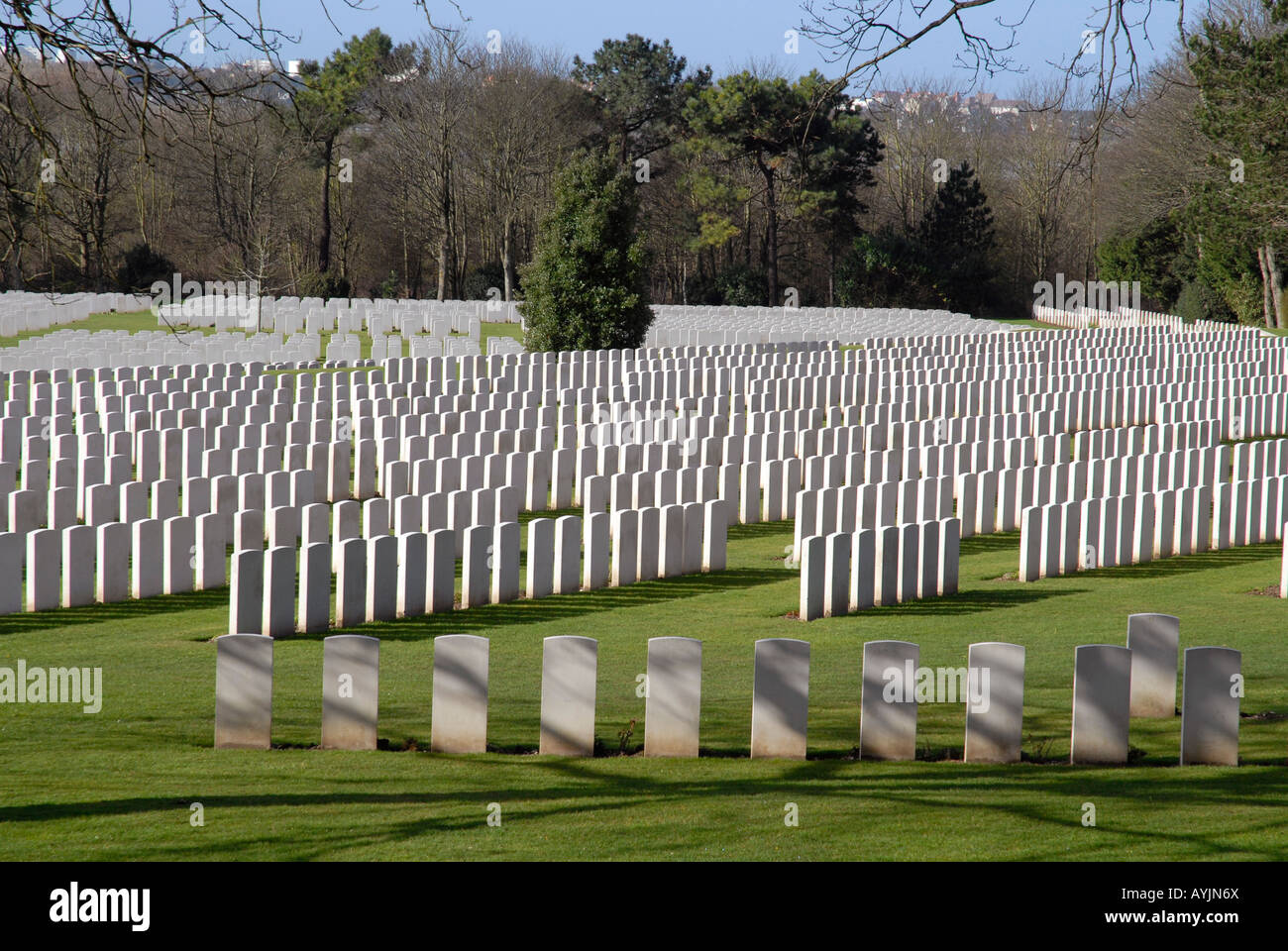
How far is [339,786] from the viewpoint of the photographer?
15.2 ft

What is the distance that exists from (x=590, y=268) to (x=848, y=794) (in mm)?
19512

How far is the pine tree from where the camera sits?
2309 centimetres

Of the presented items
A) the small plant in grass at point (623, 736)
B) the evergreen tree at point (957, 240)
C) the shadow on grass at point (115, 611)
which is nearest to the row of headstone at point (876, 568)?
the small plant in grass at point (623, 736)

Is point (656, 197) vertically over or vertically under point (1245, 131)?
over

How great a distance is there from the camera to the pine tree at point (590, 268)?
909 inches

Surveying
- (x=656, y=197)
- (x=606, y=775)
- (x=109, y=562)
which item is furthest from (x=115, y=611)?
(x=656, y=197)

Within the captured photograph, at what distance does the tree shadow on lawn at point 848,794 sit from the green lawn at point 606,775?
0.5 inches

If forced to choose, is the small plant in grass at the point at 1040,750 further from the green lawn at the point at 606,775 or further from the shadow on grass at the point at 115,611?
the shadow on grass at the point at 115,611

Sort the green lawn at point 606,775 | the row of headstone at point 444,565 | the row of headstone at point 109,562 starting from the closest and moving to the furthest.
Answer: the green lawn at point 606,775 → the row of headstone at point 444,565 → the row of headstone at point 109,562

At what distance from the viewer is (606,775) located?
4.89 metres

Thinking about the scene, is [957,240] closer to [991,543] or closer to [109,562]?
[991,543]

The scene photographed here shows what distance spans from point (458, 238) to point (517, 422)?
39.6 m
